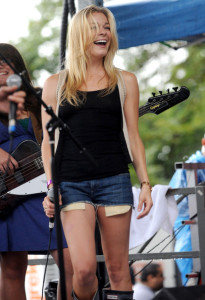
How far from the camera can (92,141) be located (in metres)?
3.45

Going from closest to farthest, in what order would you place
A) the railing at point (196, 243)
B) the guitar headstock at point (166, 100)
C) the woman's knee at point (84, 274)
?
1. the woman's knee at point (84, 274)
2. the guitar headstock at point (166, 100)
3. the railing at point (196, 243)

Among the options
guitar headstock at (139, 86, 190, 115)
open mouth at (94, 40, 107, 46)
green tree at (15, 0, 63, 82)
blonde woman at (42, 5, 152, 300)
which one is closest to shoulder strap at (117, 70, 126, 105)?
blonde woman at (42, 5, 152, 300)

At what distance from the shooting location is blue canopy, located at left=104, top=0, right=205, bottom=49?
224 inches

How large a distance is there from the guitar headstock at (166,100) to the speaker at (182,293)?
1366mm

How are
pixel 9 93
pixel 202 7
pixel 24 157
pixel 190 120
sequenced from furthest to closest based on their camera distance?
pixel 190 120
pixel 202 7
pixel 24 157
pixel 9 93

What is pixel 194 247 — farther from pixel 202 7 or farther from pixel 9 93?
pixel 9 93

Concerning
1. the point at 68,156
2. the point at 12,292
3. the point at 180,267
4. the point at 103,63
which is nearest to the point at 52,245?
the point at 12,292

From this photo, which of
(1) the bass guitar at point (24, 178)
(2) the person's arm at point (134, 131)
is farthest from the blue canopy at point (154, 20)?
(2) the person's arm at point (134, 131)

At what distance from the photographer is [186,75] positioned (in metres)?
16.8

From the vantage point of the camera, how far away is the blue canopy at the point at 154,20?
5.68 meters

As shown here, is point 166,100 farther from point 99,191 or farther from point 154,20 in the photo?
point 154,20

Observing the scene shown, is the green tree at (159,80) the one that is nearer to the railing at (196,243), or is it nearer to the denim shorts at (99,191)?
the railing at (196,243)

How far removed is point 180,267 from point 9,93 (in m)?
3.68

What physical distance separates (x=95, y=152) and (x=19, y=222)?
2.71 feet
